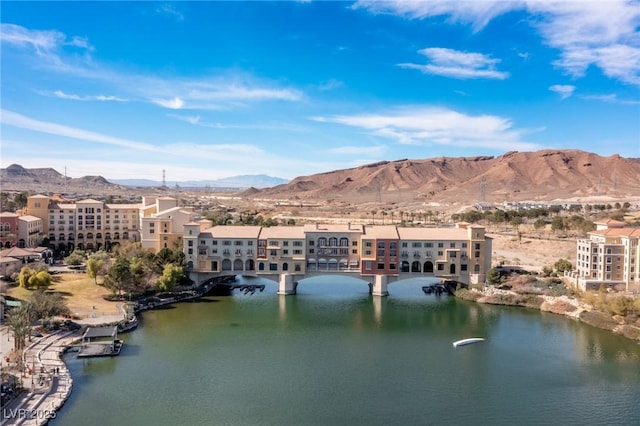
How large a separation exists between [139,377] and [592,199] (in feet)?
522

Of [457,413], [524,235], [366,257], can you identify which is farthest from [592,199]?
[457,413]

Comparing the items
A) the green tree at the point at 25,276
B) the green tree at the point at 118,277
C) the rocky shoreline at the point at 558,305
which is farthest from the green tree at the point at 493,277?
the green tree at the point at 25,276

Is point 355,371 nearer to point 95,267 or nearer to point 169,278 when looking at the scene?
point 169,278

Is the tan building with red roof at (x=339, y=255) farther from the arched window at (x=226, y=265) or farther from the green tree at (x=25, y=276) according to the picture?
the green tree at (x=25, y=276)

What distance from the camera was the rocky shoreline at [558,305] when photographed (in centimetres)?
3991

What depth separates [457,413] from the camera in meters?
26.2

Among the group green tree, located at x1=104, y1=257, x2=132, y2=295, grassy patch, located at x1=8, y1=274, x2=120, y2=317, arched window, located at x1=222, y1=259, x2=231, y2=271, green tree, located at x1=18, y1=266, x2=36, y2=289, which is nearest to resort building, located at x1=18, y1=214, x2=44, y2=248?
grassy patch, located at x1=8, y1=274, x2=120, y2=317

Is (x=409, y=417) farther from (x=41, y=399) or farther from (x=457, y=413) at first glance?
(x=41, y=399)

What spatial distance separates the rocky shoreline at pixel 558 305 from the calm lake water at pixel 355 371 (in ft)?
3.33

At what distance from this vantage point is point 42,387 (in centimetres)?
2717

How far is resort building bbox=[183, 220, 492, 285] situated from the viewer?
52.4 metres

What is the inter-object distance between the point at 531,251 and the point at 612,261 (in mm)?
25908

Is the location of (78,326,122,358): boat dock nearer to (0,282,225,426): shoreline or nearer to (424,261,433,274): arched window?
(0,282,225,426): shoreline

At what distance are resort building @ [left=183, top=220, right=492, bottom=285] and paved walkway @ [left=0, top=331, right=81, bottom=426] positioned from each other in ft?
64.2
